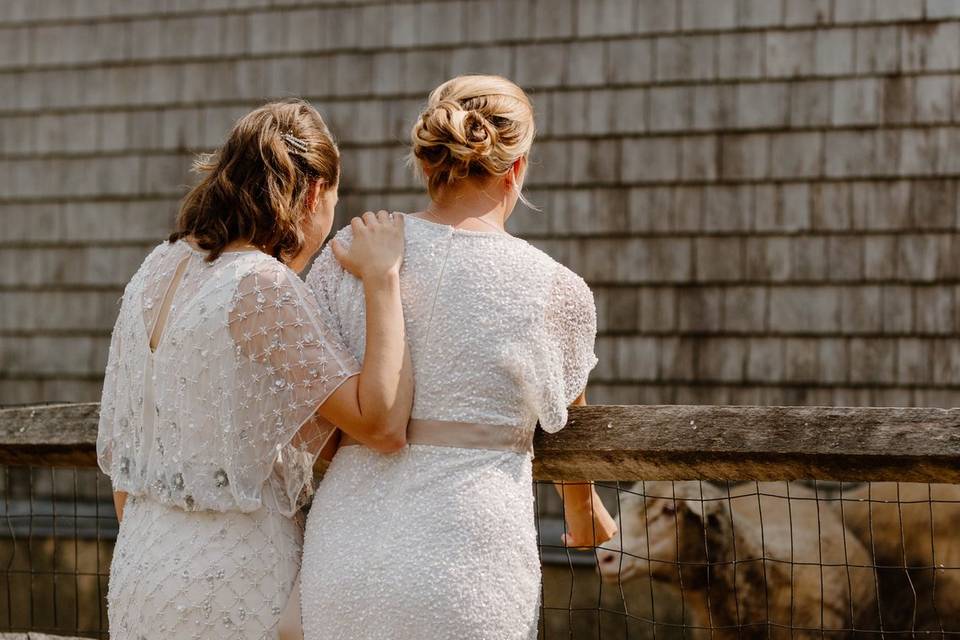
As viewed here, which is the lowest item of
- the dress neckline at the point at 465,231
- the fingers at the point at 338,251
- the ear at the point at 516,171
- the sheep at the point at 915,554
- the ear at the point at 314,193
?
the sheep at the point at 915,554

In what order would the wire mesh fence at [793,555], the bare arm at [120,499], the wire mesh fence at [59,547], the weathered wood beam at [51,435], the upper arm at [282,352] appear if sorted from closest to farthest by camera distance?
1. the upper arm at [282,352]
2. the bare arm at [120,499]
3. the weathered wood beam at [51,435]
4. the wire mesh fence at [793,555]
5. the wire mesh fence at [59,547]

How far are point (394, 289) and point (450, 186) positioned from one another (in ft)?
0.68

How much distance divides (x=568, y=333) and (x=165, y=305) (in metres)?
0.68

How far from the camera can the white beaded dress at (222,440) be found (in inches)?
71.7

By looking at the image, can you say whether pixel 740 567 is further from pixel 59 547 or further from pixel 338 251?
pixel 59 547

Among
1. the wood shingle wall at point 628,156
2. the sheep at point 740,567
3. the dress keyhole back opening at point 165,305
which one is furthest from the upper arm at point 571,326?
the wood shingle wall at point 628,156

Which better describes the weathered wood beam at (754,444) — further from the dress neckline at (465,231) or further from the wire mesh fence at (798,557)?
the wire mesh fence at (798,557)

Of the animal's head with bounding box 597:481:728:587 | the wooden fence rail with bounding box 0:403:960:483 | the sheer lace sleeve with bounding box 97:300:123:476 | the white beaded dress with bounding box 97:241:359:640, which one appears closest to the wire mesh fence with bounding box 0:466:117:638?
the animal's head with bounding box 597:481:728:587

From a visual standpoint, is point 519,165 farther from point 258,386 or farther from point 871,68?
point 871,68

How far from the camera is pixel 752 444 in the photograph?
6.42ft

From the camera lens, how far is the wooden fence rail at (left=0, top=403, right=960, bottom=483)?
1.88 metres

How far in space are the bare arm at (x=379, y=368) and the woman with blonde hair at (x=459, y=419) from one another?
30 mm

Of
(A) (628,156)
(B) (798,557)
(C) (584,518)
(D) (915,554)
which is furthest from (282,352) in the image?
(A) (628,156)

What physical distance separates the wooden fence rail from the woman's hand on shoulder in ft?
1.65
